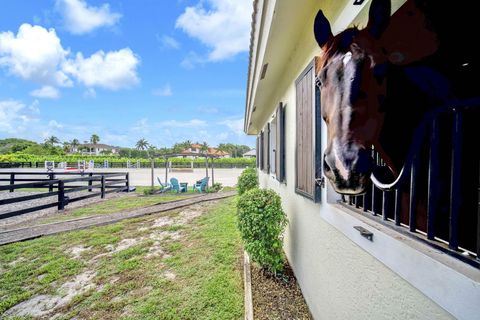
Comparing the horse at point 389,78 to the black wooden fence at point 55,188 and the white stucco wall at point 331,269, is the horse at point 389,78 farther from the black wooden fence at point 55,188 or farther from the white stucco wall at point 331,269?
the black wooden fence at point 55,188

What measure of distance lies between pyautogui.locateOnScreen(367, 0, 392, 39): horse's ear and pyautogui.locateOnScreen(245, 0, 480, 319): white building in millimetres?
503

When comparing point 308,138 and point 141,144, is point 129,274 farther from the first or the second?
point 141,144

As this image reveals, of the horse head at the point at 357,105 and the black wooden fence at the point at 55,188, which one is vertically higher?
the horse head at the point at 357,105

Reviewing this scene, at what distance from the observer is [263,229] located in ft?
10.0

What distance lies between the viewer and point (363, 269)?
145 centimetres

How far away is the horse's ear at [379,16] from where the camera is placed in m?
0.92

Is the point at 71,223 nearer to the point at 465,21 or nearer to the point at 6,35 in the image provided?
the point at 465,21

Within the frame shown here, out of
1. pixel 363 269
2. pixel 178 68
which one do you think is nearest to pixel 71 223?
pixel 363 269

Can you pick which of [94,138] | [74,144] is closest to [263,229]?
[94,138]

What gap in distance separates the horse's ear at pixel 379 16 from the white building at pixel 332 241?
50 cm

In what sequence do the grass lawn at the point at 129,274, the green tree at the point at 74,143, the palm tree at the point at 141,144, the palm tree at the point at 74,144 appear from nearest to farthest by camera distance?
the grass lawn at the point at 129,274 < the palm tree at the point at 74,144 < the green tree at the point at 74,143 < the palm tree at the point at 141,144

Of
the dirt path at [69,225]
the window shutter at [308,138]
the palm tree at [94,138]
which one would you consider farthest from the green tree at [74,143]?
the window shutter at [308,138]

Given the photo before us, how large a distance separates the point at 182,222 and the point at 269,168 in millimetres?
2799

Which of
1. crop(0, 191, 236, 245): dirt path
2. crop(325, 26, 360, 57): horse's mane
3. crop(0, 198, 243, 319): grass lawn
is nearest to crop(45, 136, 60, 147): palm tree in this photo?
crop(0, 191, 236, 245): dirt path
